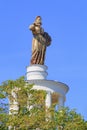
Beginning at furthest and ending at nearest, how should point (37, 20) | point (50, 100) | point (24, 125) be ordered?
point (37, 20)
point (50, 100)
point (24, 125)

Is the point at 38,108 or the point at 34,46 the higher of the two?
the point at 34,46

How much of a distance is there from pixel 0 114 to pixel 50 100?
8.33m

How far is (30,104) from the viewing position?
27.5 metres

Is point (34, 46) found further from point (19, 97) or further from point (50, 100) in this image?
point (19, 97)

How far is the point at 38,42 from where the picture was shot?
3691 cm

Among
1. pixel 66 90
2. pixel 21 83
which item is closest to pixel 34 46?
pixel 66 90

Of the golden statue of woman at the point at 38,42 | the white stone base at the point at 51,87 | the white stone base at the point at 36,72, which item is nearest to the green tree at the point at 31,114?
the white stone base at the point at 51,87

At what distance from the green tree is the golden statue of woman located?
834cm

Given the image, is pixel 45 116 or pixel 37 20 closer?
pixel 45 116

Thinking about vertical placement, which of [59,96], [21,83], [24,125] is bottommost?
[24,125]

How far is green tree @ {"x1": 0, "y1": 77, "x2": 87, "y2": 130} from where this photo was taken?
26703 millimetres

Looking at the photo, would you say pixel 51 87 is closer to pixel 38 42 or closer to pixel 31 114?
pixel 38 42

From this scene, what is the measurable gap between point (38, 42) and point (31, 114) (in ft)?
34.2

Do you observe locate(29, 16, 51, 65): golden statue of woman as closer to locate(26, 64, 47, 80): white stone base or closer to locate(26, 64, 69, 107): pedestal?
locate(26, 64, 47, 80): white stone base
